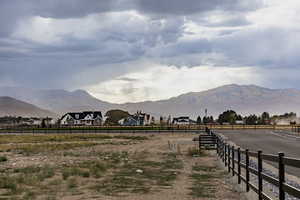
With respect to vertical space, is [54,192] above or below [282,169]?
below

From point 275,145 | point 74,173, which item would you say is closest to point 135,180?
point 74,173

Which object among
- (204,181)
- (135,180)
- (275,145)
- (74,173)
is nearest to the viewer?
(204,181)

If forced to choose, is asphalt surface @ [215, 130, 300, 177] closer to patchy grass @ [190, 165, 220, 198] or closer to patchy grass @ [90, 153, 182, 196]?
patchy grass @ [190, 165, 220, 198]

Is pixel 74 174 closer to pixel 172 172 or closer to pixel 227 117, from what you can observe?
pixel 172 172

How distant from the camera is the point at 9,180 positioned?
20375mm

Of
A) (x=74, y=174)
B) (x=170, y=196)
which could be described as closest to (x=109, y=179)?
(x=74, y=174)

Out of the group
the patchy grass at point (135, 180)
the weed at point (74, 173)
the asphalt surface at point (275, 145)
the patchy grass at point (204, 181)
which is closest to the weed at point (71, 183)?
the patchy grass at point (135, 180)

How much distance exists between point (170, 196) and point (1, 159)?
21.1 m

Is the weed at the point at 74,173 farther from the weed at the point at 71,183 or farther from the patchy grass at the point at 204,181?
the patchy grass at the point at 204,181

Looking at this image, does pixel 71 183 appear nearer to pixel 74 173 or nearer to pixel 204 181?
pixel 74 173

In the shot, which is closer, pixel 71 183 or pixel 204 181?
pixel 71 183

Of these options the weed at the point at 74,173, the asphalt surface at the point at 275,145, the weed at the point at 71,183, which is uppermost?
the asphalt surface at the point at 275,145

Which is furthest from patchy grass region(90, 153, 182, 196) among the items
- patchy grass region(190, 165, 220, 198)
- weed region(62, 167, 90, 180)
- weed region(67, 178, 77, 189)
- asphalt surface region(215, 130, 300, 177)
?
asphalt surface region(215, 130, 300, 177)

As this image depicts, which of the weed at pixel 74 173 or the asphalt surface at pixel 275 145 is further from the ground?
the asphalt surface at pixel 275 145
